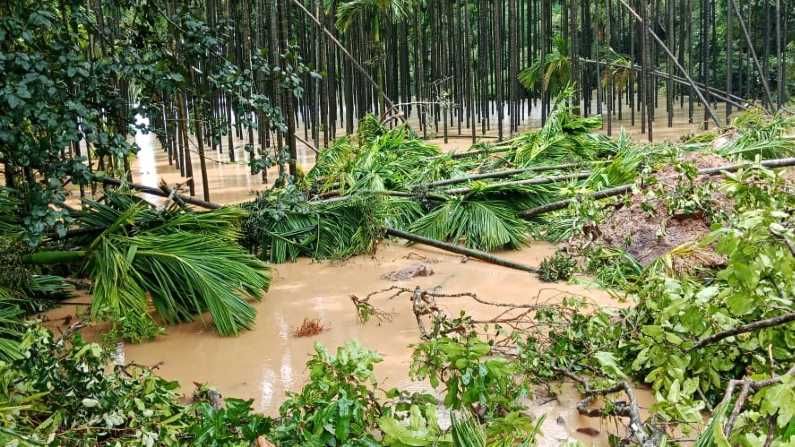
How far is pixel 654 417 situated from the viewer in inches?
94.7

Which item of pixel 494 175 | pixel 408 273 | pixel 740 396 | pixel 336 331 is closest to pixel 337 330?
pixel 336 331

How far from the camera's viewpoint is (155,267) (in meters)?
4.10

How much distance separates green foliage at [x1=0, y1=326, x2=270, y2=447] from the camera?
248 cm

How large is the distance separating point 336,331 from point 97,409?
1589 millimetres

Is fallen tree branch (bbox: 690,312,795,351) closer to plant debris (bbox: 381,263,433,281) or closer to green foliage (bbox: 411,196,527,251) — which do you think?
plant debris (bbox: 381,263,433,281)

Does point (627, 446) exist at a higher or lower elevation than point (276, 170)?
lower

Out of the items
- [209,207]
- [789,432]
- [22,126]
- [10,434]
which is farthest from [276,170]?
[789,432]

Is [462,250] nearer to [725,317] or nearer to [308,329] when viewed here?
[308,329]

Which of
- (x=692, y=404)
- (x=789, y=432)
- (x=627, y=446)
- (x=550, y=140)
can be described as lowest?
(x=627, y=446)

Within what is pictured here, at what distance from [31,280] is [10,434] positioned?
2368 millimetres

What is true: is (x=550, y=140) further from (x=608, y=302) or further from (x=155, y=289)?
(x=155, y=289)

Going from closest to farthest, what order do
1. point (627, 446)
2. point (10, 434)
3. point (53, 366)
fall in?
point (10, 434) < point (627, 446) < point (53, 366)

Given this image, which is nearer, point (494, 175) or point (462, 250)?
point (462, 250)

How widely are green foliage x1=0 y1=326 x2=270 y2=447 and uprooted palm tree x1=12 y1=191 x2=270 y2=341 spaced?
99cm
